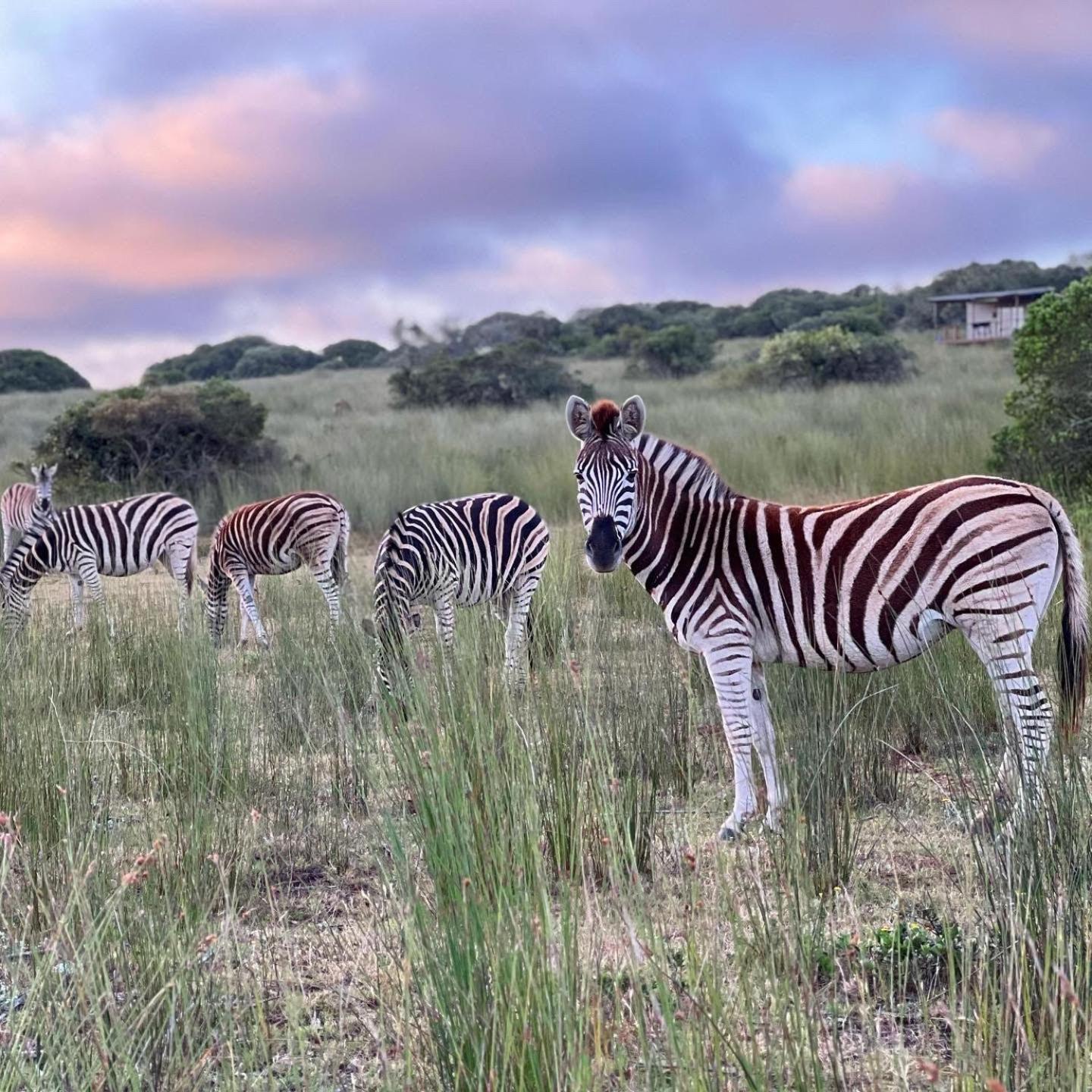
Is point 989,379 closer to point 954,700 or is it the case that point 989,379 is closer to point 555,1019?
point 954,700

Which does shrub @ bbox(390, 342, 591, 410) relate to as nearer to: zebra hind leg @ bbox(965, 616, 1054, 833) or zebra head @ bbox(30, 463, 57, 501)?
zebra head @ bbox(30, 463, 57, 501)

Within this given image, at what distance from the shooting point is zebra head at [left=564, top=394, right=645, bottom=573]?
179 inches

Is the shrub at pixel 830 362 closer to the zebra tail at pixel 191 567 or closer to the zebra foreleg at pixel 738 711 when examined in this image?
the zebra tail at pixel 191 567

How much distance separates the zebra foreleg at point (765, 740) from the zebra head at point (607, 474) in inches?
28.6

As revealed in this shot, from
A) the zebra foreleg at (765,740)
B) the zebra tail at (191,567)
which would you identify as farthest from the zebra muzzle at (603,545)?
the zebra tail at (191,567)

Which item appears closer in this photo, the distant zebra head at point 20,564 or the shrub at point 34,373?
the distant zebra head at point 20,564

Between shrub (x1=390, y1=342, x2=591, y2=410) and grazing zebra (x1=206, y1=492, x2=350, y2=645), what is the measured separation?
700 inches

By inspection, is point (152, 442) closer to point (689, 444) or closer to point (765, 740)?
point (689, 444)

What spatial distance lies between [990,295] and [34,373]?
1380 inches

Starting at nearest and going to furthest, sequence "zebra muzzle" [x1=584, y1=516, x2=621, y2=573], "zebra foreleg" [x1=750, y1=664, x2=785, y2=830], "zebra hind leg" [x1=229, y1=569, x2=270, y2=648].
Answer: "zebra foreleg" [x1=750, y1=664, x2=785, y2=830] → "zebra muzzle" [x1=584, y1=516, x2=621, y2=573] → "zebra hind leg" [x1=229, y1=569, x2=270, y2=648]

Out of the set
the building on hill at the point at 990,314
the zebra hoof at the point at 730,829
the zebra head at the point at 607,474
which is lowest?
the zebra hoof at the point at 730,829

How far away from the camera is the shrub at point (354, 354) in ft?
175

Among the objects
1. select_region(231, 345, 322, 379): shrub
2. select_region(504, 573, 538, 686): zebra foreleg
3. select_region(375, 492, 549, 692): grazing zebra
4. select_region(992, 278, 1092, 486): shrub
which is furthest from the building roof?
select_region(504, 573, 538, 686): zebra foreleg

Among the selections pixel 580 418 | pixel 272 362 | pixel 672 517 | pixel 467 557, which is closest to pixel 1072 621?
pixel 672 517
